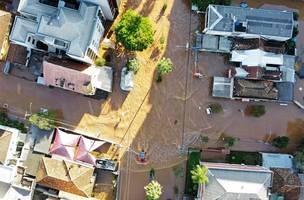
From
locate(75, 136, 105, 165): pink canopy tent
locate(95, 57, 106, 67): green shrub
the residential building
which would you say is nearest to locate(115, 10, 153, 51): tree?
the residential building

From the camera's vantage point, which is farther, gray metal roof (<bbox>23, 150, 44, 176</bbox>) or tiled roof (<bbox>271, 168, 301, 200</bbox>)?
gray metal roof (<bbox>23, 150, 44, 176</bbox>)

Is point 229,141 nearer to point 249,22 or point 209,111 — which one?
point 209,111

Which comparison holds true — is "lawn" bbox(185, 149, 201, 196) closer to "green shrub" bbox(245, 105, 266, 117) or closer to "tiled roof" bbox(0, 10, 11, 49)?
"green shrub" bbox(245, 105, 266, 117)

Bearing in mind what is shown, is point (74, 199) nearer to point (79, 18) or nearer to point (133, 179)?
point (133, 179)

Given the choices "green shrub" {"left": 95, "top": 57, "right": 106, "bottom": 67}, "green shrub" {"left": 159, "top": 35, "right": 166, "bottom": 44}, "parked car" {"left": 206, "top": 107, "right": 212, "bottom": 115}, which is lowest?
"parked car" {"left": 206, "top": 107, "right": 212, "bottom": 115}

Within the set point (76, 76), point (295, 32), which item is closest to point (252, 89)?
point (295, 32)

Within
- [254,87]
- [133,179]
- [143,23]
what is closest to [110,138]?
[133,179]

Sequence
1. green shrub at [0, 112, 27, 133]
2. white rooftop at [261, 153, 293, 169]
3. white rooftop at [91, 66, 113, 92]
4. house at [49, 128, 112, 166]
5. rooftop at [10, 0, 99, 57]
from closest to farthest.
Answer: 1. rooftop at [10, 0, 99, 57]
2. white rooftop at [91, 66, 113, 92]
3. house at [49, 128, 112, 166]
4. green shrub at [0, 112, 27, 133]
5. white rooftop at [261, 153, 293, 169]

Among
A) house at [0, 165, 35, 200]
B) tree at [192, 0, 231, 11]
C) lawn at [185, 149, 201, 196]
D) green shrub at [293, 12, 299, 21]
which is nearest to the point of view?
house at [0, 165, 35, 200]

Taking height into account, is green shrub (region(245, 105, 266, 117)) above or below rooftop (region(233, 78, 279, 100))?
below
